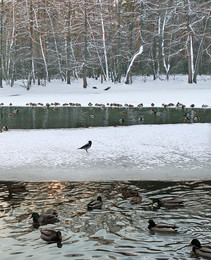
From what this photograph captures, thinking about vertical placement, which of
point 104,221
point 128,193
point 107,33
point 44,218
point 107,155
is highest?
point 107,33

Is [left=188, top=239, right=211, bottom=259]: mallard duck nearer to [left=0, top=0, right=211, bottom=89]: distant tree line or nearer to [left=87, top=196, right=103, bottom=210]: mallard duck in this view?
[left=87, top=196, right=103, bottom=210]: mallard duck

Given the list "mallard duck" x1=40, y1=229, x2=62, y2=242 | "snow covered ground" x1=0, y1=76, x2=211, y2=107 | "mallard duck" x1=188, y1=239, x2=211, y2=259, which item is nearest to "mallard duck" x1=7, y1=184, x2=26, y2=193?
"mallard duck" x1=40, y1=229, x2=62, y2=242

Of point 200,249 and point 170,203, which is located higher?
point 170,203

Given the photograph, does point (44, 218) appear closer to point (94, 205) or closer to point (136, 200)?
point (94, 205)

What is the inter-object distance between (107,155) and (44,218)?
276 inches

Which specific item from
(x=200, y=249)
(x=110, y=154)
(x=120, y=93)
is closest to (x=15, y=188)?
(x=110, y=154)

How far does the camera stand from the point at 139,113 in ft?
103

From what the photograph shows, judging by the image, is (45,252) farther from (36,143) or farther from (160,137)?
(160,137)

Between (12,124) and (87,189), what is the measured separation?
49.6 feet

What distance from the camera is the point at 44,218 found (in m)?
8.41

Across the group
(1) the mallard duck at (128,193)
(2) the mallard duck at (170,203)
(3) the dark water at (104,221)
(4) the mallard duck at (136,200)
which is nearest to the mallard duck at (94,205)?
(3) the dark water at (104,221)

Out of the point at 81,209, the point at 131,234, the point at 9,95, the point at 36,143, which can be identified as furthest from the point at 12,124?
the point at 9,95

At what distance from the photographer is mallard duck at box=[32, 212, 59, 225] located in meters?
8.41

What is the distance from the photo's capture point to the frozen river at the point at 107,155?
12.8 m
